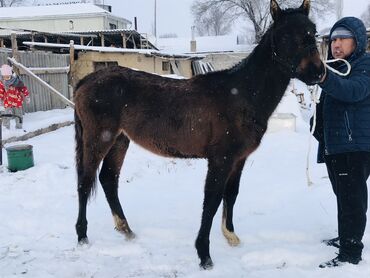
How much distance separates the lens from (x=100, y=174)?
4051mm

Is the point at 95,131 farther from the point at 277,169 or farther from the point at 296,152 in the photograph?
the point at 296,152

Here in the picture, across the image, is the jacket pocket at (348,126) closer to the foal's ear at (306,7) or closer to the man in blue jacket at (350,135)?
the man in blue jacket at (350,135)

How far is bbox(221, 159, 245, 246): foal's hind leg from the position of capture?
362 cm

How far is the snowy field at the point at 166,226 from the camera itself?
317cm

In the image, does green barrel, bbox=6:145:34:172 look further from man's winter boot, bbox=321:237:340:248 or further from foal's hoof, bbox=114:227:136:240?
man's winter boot, bbox=321:237:340:248

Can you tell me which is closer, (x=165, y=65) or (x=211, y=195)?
(x=211, y=195)

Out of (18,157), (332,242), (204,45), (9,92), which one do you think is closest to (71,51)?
(9,92)

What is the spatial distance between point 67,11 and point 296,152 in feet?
114

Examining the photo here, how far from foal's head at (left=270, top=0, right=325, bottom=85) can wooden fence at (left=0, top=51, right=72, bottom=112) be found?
29.0ft

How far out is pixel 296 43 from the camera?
112 inches

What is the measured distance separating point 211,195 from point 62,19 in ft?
122

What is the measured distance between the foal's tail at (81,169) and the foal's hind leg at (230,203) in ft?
4.53

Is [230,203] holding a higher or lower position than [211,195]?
lower

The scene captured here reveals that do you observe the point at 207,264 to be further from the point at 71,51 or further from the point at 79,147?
the point at 71,51
